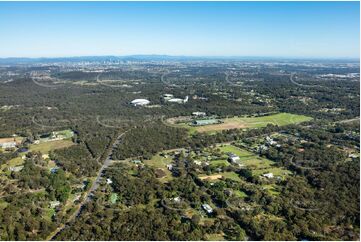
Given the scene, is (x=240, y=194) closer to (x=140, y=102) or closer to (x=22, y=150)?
(x=22, y=150)

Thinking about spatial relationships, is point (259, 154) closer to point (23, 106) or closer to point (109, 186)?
point (109, 186)

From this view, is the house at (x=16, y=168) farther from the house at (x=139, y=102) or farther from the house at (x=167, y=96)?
the house at (x=167, y=96)

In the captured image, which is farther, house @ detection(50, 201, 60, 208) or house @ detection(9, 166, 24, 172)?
house @ detection(9, 166, 24, 172)

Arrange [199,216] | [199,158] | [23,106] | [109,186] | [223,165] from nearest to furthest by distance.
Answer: [199,216]
[109,186]
[223,165]
[199,158]
[23,106]

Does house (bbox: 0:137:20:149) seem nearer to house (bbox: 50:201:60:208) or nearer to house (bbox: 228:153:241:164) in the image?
house (bbox: 50:201:60:208)

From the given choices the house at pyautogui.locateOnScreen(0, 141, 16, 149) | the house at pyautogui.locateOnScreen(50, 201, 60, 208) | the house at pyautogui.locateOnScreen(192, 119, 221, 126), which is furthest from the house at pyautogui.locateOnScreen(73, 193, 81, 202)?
the house at pyautogui.locateOnScreen(192, 119, 221, 126)

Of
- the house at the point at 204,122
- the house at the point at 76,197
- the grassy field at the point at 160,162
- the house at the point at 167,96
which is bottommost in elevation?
the house at the point at 76,197

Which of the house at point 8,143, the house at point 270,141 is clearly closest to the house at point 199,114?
the house at point 270,141

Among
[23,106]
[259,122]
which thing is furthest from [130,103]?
[259,122]

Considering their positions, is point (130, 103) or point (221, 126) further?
point (130, 103)
